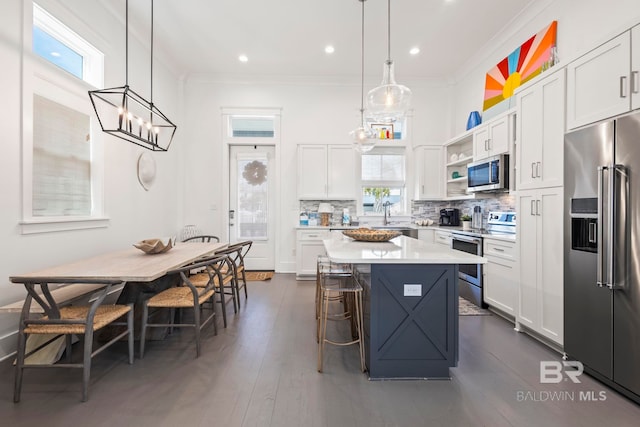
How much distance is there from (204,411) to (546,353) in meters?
2.71

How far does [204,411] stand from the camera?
1.71 meters

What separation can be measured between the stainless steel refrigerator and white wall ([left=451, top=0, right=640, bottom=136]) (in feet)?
2.49

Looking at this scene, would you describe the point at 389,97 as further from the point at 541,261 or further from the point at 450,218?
the point at 450,218

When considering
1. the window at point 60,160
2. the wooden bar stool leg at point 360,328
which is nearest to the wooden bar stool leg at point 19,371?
the window at point 60,160

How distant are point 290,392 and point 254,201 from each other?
4.02 metres

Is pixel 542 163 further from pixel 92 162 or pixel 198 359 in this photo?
pixel 92 162

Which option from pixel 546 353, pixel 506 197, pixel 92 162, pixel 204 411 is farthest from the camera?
pixel 506 197

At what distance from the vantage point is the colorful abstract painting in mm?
3291

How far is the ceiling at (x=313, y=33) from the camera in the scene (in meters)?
3.47

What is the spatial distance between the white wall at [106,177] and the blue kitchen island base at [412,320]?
285 centimetres

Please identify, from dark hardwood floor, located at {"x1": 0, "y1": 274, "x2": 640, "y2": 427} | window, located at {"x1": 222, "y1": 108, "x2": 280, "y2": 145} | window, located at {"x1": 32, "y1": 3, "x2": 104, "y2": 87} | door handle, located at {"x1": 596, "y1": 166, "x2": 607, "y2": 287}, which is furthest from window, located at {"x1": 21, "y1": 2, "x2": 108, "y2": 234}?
door handle, located at {"x1": 596, "y1": 166, "x2": 607, "y2": 287}

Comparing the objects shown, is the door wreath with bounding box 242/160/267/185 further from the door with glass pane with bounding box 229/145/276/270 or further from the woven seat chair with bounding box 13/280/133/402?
the woven seat chair with bounding box 13/280/133/402

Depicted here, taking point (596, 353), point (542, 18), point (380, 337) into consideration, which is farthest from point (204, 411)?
point (542, 18)

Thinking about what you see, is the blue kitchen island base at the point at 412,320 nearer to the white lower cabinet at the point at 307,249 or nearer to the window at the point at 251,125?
the white lower cabinet at the point at 307,249
